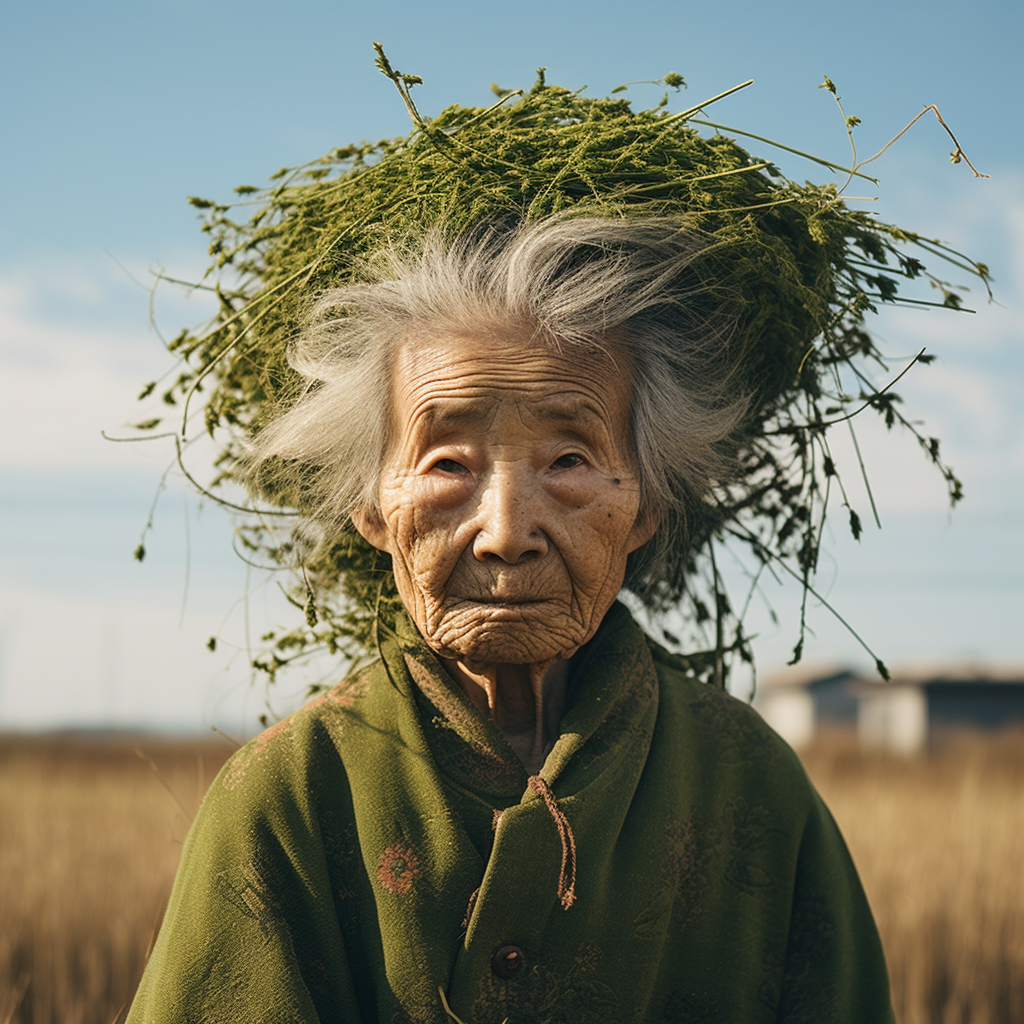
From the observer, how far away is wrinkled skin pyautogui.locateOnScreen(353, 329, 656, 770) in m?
1.93

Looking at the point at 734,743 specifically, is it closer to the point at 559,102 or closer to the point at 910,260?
the point at 910,260

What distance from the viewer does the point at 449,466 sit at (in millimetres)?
1990

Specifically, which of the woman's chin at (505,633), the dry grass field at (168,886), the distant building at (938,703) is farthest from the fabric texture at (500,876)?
the distant building at (938,703)

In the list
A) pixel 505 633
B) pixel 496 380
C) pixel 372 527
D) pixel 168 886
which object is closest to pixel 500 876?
pixel 505 633

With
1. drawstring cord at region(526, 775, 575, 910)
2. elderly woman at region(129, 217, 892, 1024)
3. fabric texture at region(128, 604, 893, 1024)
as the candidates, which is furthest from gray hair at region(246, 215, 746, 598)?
drawstring cord at region(526, 775, 575, 910)

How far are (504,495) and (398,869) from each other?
73 centimetres

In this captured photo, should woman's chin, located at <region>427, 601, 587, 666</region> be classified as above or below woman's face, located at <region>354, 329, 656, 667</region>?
below

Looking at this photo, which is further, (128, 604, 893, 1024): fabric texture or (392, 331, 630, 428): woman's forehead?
(392, 331, 630, 428): woman's forehead

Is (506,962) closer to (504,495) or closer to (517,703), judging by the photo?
(517,703)

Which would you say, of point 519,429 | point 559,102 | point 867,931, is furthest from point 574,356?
point 867,931

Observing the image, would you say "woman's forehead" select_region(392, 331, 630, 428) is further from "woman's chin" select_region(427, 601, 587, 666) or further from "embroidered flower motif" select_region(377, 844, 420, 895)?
"embroidered flower motif" select_region(377, 844, 420, 895)

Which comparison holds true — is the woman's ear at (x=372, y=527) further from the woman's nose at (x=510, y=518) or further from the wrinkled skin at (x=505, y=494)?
the woman's nose at (x=510, y=518)

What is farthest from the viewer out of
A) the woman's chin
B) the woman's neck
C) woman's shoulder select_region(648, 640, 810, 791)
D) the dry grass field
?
the dry grass field

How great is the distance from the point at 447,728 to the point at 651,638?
0.86m
